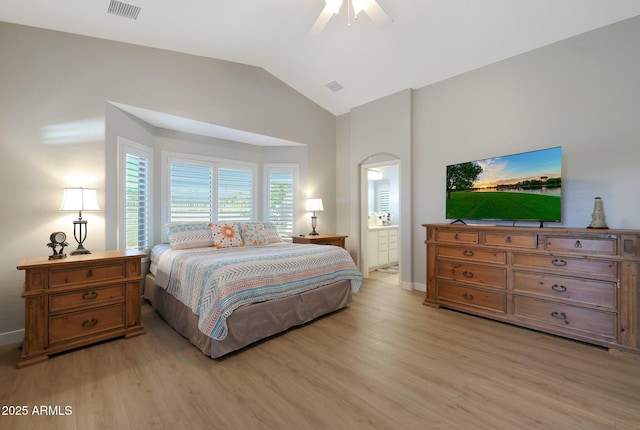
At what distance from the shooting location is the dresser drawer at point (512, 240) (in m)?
2.89

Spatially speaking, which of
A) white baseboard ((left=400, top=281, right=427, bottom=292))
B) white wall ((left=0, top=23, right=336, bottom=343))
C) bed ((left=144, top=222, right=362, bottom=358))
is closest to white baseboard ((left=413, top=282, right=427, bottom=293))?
white baseboard ((left=400, top=281, right=427, bottom=292))

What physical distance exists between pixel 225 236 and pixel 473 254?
3133mm

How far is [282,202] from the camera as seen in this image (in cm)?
518

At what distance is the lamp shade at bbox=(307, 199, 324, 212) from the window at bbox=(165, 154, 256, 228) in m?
1.02

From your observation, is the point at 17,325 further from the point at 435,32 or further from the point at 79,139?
the point at 435,32

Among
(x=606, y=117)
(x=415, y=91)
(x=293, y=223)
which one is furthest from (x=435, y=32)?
(x=293, y=223)

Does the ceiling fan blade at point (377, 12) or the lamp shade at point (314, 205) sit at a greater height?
the ceiling fan blade at point (377, 12)

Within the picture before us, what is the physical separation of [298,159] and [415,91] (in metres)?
2.25

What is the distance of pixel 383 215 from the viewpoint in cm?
640

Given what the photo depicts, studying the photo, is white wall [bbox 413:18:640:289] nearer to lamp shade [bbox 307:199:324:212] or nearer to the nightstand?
the nightstand

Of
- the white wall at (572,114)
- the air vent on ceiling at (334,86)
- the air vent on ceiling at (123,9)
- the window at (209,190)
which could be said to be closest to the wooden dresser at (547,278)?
the white wall at (572,114)

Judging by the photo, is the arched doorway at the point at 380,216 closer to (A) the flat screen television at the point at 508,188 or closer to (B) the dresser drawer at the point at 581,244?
(A) the flat screen television at the point at 508,188

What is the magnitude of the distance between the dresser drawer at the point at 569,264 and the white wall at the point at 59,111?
4.20m

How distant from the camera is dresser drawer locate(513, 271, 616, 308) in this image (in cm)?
251
